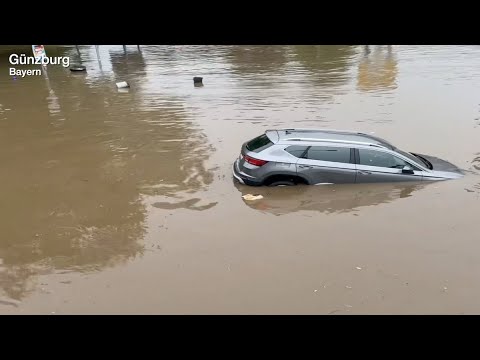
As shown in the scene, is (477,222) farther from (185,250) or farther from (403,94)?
(403,94)

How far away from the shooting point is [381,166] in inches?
370

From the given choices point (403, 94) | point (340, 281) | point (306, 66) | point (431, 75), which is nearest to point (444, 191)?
point (340, 281)

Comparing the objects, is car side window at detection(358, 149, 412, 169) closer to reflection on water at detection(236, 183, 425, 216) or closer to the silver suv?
the silver suv

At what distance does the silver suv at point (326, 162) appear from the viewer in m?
9.27

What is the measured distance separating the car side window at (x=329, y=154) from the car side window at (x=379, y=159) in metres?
0.35

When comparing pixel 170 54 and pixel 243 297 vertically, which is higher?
pixel 170 54

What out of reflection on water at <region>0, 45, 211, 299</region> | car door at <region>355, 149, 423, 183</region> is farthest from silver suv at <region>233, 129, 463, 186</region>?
reflection on water at <region>0, 45, 211, 299</region>

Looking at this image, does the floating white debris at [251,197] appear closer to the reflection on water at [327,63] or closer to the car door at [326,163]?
the car door at [326,163]

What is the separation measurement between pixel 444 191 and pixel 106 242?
25.2 feet

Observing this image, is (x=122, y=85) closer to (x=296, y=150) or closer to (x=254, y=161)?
(x=254, y=161)

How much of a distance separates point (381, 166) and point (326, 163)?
52.3 inches

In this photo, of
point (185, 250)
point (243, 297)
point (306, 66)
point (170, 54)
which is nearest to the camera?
point (243, 297)

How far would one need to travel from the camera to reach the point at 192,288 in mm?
6523

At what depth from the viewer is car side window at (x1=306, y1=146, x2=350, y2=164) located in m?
9.28
